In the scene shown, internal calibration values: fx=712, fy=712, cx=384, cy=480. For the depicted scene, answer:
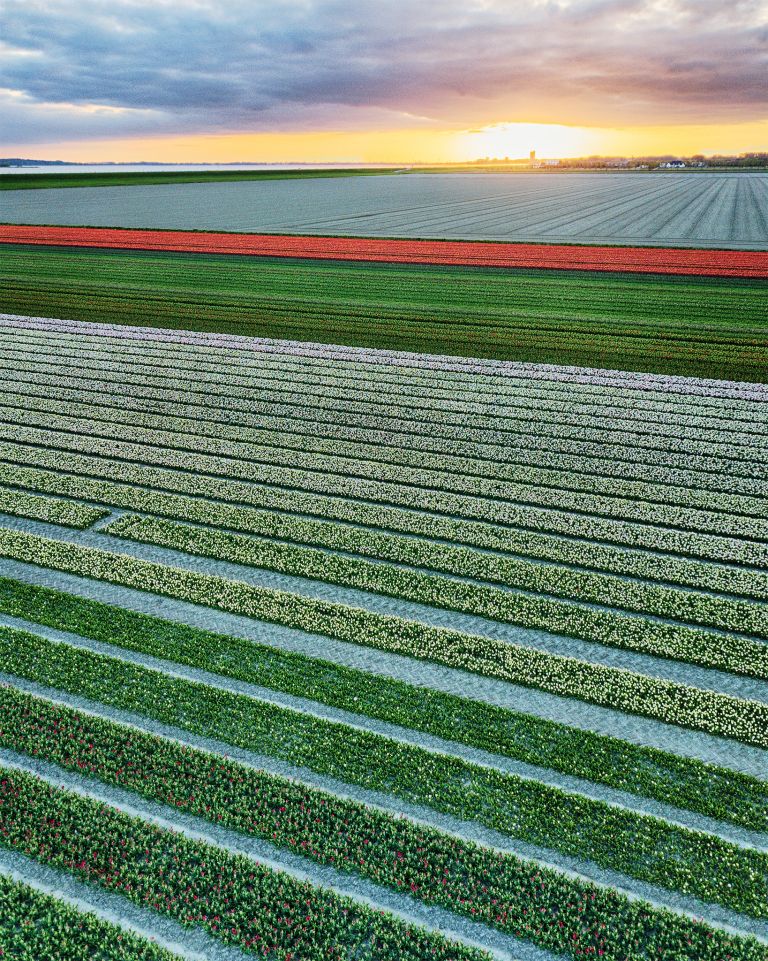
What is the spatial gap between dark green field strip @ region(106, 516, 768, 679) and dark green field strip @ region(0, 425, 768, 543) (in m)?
1.74

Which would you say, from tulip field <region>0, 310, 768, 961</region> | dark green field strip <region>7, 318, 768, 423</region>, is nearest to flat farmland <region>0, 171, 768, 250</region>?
dark green field strip <region>7, 318, 768, 423</region>

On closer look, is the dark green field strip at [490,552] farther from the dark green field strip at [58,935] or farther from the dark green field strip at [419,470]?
the dark green field strip at [58,935]

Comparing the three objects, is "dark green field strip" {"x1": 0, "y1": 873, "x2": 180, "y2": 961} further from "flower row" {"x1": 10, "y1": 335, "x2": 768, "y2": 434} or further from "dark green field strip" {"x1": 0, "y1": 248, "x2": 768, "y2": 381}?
"dark green field strip" {"x1": 0, "y1": 248, "x2": 768, "y2": 381}

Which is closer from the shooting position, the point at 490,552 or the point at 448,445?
the point at 490,552

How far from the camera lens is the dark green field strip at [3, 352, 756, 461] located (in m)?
13.5

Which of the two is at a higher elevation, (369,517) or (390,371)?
(390,371)

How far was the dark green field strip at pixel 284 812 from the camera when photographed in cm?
559

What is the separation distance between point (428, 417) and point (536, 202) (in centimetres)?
6072

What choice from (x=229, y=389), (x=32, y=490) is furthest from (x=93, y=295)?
(x=32, y=490)

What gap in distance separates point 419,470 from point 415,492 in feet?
2.78

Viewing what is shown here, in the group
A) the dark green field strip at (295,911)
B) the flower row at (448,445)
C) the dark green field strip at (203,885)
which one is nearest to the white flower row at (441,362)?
the flower row at (448,445)

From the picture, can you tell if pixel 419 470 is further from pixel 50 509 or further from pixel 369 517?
pixel 50 509

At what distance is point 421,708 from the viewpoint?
731cm

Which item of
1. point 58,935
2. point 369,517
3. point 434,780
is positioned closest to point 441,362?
point 369,517
